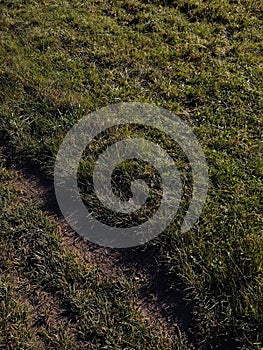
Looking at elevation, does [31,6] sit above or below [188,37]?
below

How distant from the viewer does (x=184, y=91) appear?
14.1 feet

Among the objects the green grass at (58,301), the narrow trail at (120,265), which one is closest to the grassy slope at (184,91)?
the narrow trail at (120,265)

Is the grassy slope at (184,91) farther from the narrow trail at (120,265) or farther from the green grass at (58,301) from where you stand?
the green grass at (58,301)

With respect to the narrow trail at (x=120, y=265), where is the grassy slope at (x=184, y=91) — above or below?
above

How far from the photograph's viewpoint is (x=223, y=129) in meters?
3.90

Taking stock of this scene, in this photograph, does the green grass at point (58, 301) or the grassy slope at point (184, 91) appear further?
the grassy slope at point (184, 91)

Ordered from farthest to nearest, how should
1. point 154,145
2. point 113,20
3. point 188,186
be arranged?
point 113,20
point 154,145
point 188,186

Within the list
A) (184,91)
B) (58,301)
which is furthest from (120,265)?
(184,91)

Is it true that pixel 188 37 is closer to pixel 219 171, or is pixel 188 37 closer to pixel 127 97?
pixel 127 97

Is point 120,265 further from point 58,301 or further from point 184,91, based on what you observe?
point 184,91

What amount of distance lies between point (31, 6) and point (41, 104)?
2.11 metres

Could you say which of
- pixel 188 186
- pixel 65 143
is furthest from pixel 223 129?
pixel 65 143

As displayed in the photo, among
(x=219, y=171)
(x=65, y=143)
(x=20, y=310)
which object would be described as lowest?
(x=20, y=310)

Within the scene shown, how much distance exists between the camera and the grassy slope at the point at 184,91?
2.84 m
